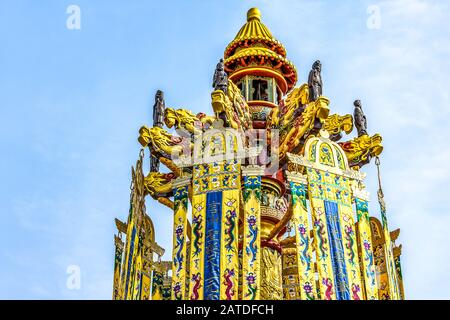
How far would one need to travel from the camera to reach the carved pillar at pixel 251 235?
1390 centimetres

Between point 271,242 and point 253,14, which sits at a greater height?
point 253,14

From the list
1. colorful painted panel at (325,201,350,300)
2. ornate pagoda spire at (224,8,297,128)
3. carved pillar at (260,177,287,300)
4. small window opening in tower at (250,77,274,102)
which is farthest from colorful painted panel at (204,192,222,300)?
small window opening in tower at (250,77,274,102)

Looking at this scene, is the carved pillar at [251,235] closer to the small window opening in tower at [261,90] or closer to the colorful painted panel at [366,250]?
the colorful painted panel at [366,250]

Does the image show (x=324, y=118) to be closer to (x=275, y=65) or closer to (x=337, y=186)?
(x=337, y=186)

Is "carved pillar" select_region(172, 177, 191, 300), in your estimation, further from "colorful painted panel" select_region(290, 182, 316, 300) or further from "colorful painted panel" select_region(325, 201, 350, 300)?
"colorful painted panel" select_region(325, 201, 350, 300)

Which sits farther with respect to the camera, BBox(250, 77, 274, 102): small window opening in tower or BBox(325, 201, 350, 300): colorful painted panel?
BBox(250, 77, 274, 102): small window opening in tower

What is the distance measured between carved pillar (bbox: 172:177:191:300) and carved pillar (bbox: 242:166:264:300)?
1.17 meters

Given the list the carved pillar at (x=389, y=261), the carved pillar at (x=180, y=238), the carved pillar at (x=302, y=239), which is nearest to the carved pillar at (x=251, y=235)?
the carved pillar at (x=302, y=239)

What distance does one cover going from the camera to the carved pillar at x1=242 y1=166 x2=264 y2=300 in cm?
1390

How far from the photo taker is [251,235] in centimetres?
1448

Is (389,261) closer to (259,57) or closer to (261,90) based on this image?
(261,90)

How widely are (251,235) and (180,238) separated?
1.44 meters

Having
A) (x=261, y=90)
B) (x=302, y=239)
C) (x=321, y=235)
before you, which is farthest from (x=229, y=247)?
(x=261, y=90)

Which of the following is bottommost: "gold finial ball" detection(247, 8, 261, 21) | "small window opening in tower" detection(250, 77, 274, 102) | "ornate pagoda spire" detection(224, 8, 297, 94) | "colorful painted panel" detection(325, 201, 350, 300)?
"colorful painted panel" detection(325, 201, 350, 300)
